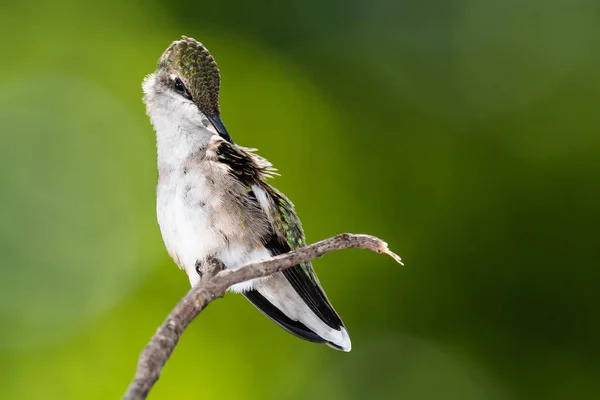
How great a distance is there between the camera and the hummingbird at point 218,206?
3.06 metres

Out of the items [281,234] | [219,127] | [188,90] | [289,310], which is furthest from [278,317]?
[188,90]

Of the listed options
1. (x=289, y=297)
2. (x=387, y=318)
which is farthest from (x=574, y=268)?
(x=289, y=297)

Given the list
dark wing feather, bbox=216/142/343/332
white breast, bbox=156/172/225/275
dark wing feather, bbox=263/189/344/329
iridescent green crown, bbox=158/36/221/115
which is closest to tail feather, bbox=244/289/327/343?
dark wing feather, bbox=216/142/343/332

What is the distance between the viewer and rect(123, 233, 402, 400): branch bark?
131 centimetres

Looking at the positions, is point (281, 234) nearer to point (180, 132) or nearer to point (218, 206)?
point (218, 206)

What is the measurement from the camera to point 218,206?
3.10 metres

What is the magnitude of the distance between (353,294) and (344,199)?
765 millimetres

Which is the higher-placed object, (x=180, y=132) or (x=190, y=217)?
(x=180, y=132)

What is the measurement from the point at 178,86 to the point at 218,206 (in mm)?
659

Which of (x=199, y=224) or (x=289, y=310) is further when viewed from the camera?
(x=289, y=310)

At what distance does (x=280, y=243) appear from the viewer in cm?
321

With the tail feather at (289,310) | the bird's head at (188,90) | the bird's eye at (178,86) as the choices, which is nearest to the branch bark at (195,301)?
the tail feather at (289,310)

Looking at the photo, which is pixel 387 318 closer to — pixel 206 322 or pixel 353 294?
pixel 353 294

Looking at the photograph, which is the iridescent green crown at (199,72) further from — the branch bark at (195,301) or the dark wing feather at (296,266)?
the branch bark at (195,301)
